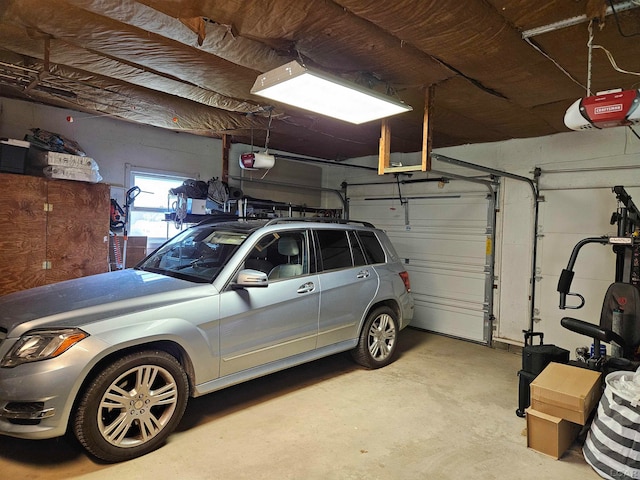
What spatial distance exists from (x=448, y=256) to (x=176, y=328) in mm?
4520

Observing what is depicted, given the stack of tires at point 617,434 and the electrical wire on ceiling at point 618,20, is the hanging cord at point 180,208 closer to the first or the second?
the electrical wire on ceiling at point 618,20

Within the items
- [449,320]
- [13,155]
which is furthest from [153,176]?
[449,320]

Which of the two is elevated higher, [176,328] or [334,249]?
[334,249]

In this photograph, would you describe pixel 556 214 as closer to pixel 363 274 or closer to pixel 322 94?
pixel 363 274

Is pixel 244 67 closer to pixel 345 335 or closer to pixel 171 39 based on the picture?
pixel 171 39

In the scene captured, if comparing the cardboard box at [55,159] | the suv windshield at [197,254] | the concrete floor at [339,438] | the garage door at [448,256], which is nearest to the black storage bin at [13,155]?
the cardboard box at [55,159]

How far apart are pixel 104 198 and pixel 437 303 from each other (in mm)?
4870

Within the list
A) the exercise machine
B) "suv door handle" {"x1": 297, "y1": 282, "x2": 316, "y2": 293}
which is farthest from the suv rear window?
the exercise machine

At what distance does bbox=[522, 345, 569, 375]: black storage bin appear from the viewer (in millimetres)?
3342

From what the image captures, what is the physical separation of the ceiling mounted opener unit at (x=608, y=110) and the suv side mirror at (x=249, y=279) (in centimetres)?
242

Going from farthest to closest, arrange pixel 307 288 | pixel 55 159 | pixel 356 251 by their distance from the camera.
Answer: pixel 356 251
pixel 55 159
pixel 307 288

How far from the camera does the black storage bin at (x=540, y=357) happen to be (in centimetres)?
334

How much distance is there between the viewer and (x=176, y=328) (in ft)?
8.86

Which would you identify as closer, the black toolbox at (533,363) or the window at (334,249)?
the black toolbox at (533,363)
